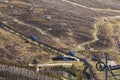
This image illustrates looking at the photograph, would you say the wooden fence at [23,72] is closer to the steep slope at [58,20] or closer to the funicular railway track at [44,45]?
the funicular railway track at [44,45]

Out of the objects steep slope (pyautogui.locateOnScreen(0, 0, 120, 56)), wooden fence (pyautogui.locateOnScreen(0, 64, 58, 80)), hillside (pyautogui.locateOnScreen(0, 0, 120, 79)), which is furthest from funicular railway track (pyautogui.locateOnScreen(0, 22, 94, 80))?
wooden fence (pyautogui.locateOnScreen(0, 64, 58, 80))

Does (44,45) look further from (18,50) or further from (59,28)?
(59,28)

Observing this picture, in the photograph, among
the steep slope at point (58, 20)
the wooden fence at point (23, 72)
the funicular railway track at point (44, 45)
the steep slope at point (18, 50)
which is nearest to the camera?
the wooden fence at point (23, 72)

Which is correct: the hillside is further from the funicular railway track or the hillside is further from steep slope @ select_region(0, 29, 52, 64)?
the funicular railway track

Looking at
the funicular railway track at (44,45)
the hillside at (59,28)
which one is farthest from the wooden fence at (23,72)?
the funicular railway track at (44,45)

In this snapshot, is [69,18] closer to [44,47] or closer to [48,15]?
[48,15]

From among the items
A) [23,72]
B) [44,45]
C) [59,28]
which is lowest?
[44,45]

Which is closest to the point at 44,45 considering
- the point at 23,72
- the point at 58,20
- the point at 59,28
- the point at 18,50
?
the point at 18,50

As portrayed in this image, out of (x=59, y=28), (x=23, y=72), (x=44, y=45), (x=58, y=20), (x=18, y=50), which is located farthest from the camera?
(x=58, y=20)

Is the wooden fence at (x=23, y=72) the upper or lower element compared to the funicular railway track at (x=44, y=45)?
upper

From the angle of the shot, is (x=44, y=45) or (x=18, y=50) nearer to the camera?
(x=18, y=50)

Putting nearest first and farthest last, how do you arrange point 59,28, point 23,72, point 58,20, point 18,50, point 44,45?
point 23,72
point 18,50
point 44,45
point 59,28
point 58,20

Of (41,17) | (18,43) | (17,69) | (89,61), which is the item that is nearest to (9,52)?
(18,43)
